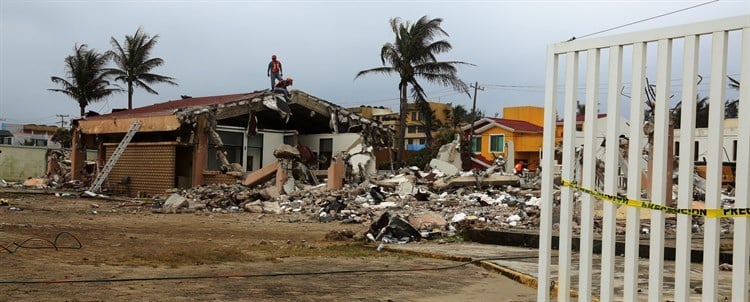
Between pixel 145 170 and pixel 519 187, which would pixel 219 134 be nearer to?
pixel 145 170

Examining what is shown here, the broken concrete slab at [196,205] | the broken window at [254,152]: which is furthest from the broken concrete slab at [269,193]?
the broken window at [254,152]

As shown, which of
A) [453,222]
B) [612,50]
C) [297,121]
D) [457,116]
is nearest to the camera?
[612,50]

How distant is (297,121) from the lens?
32719 mm

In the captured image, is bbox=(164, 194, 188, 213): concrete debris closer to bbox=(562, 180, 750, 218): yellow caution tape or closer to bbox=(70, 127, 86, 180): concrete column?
bbox=(70, 127, 86, 180): concrete column

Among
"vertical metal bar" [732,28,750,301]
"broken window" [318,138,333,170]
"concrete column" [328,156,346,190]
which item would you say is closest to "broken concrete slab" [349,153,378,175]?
"broken window" [318,138,333,170]

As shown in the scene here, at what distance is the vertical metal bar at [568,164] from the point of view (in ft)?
12.2

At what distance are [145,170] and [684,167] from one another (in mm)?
27620

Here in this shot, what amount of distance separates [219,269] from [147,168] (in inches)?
865

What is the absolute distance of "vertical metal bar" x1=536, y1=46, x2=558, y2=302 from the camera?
3.83m

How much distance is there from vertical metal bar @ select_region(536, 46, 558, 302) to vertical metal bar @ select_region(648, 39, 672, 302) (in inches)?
25.4

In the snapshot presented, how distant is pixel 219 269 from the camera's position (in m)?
7.86

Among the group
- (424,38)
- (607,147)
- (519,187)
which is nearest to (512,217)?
(519,187)

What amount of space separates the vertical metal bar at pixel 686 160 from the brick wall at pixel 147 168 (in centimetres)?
2574

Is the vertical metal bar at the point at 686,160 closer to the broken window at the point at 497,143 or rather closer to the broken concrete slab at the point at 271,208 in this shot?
the broken concrete slab at the point at 271,208
